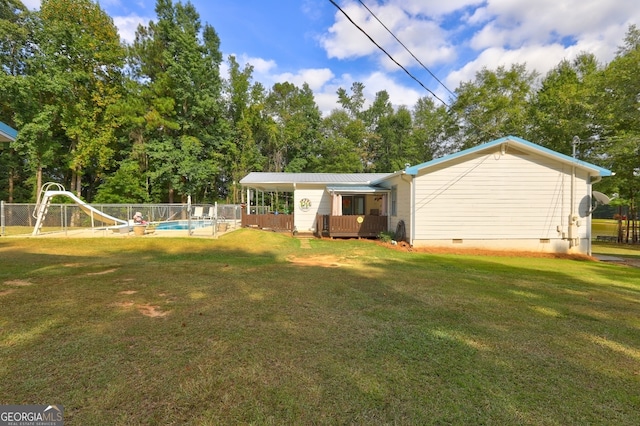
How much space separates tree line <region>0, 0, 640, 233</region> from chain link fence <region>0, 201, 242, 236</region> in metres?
5.91

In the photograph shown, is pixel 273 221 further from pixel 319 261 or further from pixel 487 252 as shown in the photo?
pixel 487 252

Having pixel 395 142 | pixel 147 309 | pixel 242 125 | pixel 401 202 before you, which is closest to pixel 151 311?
pixel 147 309

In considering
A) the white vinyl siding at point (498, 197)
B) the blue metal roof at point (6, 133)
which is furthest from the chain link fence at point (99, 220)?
the white vinyl siding at point (498, 197)

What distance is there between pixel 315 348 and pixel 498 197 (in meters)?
12.0

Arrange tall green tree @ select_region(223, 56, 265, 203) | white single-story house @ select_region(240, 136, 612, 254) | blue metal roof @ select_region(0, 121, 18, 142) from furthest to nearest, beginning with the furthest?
1. tall green tree @ select_region(223, 56, 265, 203)
2. white single-story house @ select_region(240, 136, 612, 254)
3. blue metal roof @ select_region(0, 121, 18, 142)

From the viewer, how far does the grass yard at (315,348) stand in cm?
224

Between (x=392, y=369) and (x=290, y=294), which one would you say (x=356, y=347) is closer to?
(x=392, y=369)

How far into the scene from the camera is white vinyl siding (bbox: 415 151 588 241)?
40.3 ft

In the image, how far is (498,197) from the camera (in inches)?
484

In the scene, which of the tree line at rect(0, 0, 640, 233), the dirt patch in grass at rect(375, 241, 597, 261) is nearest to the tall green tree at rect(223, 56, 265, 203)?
the tree line at rect(0, 0, 640, 233)

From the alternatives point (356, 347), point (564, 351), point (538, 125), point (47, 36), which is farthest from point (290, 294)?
point (47, 36)

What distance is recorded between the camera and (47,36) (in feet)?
68.4

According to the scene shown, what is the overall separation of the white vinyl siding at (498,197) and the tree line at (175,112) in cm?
815

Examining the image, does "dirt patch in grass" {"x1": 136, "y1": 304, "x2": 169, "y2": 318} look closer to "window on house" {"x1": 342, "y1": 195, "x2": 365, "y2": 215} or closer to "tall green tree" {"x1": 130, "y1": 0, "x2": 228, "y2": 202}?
"window on house" {"x1": 342, "y1": 195, "x2": 365, "y2": 215}
